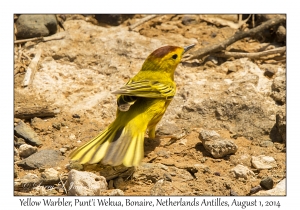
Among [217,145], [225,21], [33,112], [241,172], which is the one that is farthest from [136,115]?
[225,21]

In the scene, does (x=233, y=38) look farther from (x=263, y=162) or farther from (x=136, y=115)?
(x=136, y=115)

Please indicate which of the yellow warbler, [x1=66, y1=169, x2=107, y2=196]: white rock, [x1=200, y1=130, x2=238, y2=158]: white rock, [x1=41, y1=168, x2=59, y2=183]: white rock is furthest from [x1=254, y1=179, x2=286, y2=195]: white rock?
[x1=41, y1=168, x2=59, y2=183]: white rock

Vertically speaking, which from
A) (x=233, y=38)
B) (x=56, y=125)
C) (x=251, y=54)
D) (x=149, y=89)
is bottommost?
(x=56, y=125)

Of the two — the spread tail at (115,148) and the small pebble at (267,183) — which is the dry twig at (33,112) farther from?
the small pebble at (267,183)

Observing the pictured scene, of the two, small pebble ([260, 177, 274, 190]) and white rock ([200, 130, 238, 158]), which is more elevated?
white rock ([200, 130, 238, 158])

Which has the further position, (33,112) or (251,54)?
(251,54)

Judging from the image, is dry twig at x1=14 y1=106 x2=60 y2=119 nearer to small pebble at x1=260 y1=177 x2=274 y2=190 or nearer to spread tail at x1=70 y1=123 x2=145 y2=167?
spread tail at x1=70 y1=123 x2=145 y2=167
